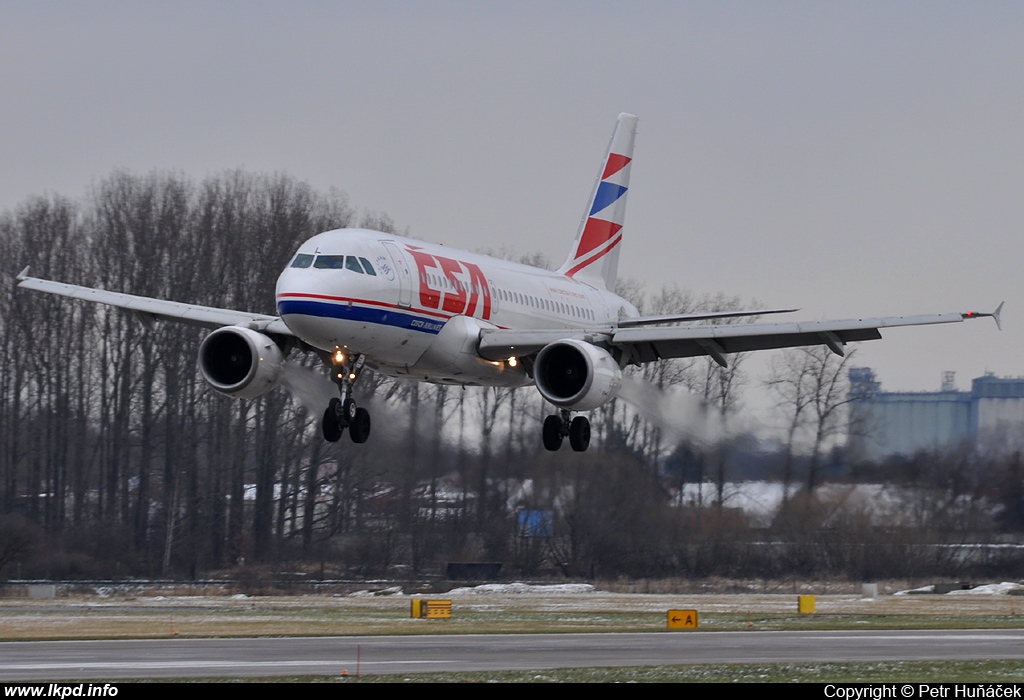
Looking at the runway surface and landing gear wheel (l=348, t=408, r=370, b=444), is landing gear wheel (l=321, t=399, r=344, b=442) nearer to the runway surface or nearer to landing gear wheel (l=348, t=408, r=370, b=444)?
landing gear wheel (l=348, t=408, r=370, b=444)

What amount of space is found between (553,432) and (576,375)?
358 centimetres

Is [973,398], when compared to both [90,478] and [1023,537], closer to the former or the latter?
[1023,537]

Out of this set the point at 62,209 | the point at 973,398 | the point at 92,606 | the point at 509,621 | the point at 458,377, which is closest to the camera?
the point at 458,377

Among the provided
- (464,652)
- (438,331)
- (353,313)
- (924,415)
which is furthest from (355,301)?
(924,415)

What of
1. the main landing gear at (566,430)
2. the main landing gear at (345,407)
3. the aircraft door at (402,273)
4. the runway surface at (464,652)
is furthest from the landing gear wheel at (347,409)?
the main landing gear at (566,430)

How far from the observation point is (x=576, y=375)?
3662 centimetres

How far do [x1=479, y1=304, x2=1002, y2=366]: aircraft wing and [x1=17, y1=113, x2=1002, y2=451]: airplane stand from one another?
0.04 metres

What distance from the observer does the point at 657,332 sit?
124 feet

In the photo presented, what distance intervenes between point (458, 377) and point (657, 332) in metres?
4.94

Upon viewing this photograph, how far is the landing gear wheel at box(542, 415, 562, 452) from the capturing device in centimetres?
3984

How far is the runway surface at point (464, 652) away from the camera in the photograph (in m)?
30.6

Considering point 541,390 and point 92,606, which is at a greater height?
point 541,390

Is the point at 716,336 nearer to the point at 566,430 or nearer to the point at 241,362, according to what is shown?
the point at 566,430

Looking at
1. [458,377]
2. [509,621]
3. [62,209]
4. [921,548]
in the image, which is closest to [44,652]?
[458,377]
